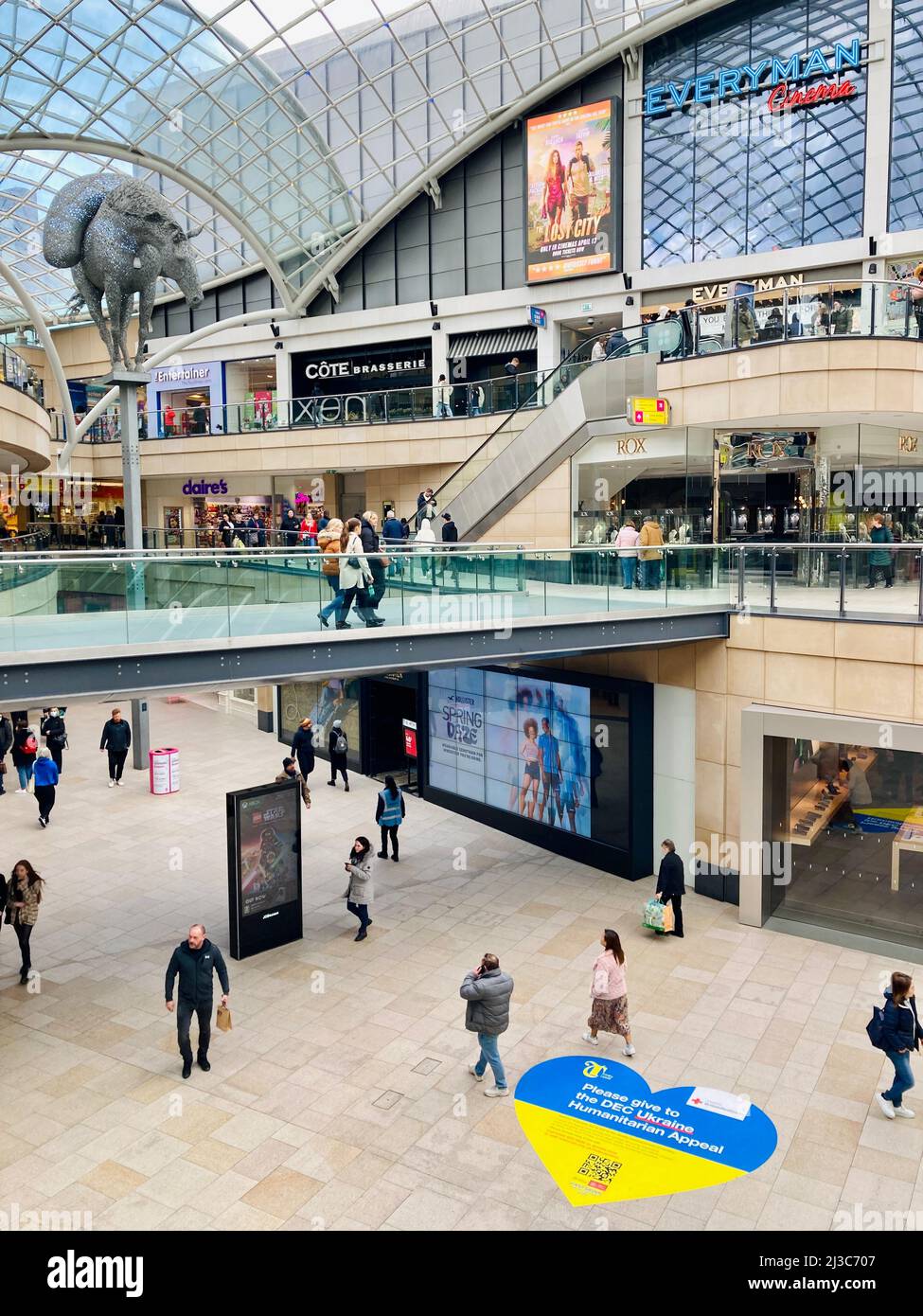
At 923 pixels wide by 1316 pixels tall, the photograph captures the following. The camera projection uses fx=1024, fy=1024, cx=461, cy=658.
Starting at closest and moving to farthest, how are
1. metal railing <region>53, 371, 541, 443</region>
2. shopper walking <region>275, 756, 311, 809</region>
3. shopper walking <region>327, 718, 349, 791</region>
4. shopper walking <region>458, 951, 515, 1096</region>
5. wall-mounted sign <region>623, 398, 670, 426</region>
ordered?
shopper walking <region>458, 951, 515, 1096</region>, shopper walking <region>275, 756, 311, 809</region>, wall-mounted sign <region>623, 398, 670, 426</region>, shopper walking <region>327, 718, 349, 791</region>, metal railing <region>53, 371, 541, 443</region>

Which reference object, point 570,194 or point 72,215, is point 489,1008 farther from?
point 570,194

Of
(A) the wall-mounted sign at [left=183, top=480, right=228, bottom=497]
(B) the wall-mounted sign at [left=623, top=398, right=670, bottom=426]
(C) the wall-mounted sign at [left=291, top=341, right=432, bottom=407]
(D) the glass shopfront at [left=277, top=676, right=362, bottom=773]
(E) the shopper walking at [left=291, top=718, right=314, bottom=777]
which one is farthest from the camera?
(A) the wall-mounted sign at [left=183, top=480, right=228, bottom=497]

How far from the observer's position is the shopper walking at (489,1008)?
948 cm

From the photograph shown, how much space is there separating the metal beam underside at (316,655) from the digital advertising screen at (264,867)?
2172 millimetres

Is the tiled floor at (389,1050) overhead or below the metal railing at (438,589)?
below

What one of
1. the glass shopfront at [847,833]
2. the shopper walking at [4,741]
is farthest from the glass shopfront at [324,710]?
the glass shopfront at [847,833]

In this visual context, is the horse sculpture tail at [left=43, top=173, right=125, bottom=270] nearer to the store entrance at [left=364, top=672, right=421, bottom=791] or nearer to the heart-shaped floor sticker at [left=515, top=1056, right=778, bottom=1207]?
the store entrance at [left=364, top=672, right=421, bottom=791]

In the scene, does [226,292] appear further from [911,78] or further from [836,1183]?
[836,1183]

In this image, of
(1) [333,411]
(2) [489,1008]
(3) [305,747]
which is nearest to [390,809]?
(3) [305,747]

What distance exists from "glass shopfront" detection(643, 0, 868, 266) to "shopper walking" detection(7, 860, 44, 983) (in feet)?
86.8

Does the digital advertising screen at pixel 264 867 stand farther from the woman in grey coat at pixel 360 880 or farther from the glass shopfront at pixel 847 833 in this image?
the glass shopfront at pixel 847 833

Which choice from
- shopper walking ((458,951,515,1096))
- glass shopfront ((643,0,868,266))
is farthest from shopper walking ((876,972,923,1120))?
glass shopfront ((643,0,868,266))

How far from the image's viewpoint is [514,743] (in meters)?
18.1

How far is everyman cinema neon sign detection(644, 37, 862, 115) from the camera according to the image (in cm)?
2791
